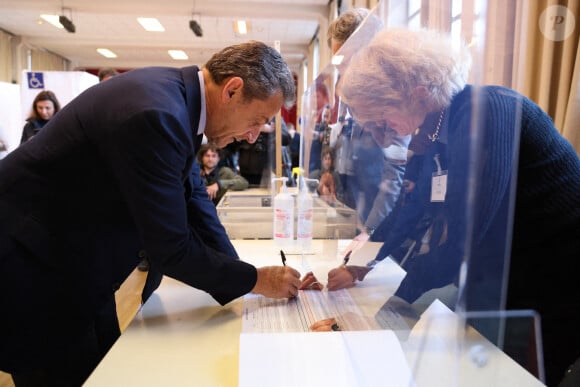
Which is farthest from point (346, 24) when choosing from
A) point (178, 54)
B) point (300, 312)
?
point (178, 54)

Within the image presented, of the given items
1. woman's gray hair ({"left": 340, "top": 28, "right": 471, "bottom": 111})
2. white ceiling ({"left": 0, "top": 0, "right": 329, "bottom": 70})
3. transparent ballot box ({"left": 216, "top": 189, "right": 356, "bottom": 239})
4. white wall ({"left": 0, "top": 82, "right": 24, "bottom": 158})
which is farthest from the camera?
white ceiling ({"left": 0, "top": 0, "right": 329, "bottom": 70})

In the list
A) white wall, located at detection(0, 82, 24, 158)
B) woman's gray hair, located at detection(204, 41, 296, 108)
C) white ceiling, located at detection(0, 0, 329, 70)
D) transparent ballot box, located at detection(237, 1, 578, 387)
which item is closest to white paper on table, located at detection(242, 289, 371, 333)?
transparent ballot box, located at detection(237, 1, 578, 387)

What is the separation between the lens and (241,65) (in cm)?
88

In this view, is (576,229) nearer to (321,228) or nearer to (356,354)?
(356,354)

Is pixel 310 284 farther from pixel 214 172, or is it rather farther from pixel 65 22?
pixel 65 22

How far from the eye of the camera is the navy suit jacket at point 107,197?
75 centimetres

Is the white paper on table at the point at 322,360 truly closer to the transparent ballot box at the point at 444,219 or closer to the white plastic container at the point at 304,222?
the transparent ballot box at the point at 444,219

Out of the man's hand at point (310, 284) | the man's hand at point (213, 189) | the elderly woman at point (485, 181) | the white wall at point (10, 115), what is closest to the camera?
the elderly woman at point (485, 181)

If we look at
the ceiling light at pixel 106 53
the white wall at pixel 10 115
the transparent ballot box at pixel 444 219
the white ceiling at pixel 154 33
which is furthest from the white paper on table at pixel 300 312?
the ceiling light at pixel 106 53

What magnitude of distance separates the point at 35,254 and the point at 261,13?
18.9ft

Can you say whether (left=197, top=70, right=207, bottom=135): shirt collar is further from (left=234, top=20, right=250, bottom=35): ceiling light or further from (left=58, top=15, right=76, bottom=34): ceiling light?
(left=234, top=20, right=250, bottom=35): ceiling light

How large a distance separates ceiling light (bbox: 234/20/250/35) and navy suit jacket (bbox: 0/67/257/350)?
20.4 feet

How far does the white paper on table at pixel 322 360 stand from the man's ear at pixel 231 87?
1.55ft

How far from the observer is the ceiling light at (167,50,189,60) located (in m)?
9.16
